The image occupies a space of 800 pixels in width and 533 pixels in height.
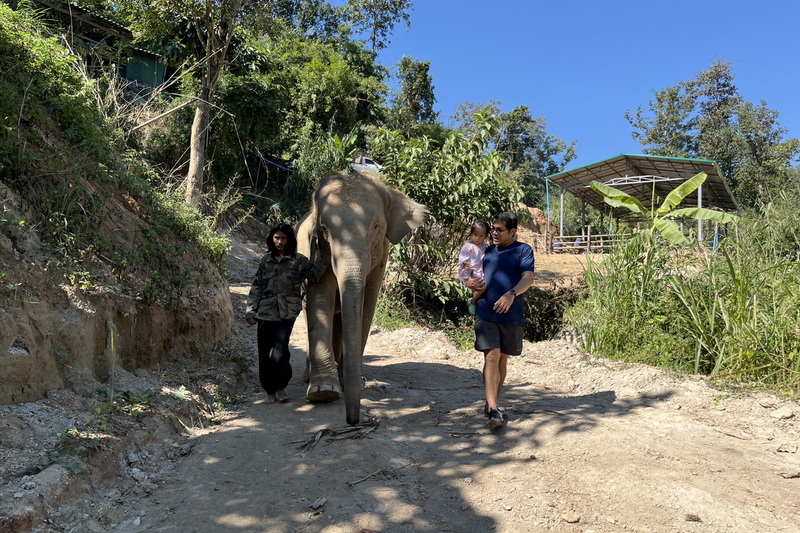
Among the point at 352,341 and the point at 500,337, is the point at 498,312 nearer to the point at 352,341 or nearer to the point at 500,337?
the point at 500,337

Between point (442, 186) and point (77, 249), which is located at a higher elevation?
point (442, 186)

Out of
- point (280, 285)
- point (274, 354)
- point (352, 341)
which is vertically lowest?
point (274, 354)

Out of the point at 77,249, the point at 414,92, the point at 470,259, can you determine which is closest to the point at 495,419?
the point at 470,259

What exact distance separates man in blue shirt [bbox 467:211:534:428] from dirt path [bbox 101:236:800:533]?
0.45 meters

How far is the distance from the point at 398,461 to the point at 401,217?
2519 mm

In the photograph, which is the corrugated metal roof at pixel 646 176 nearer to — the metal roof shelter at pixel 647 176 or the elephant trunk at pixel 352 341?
the metal roof shelter at pixel 647 176

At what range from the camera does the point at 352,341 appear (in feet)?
14.8

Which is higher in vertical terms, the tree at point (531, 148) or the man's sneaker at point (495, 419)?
the tree at point (531, 148)

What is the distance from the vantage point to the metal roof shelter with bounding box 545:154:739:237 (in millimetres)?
19000

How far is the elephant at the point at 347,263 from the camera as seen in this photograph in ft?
14.9

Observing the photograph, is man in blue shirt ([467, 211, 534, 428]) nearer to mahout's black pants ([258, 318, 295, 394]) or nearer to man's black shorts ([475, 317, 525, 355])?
man's black shorts ([475, 317, 525, 355])

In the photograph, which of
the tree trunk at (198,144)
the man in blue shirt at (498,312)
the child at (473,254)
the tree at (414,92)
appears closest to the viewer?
the man in blue shirt at (498,312)

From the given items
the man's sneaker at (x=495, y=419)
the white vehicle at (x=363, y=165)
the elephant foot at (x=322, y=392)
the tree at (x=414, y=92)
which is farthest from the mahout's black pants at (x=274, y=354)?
the tree at (x=414, y=92)

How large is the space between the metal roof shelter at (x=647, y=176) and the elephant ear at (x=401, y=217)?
1431 centimetres
